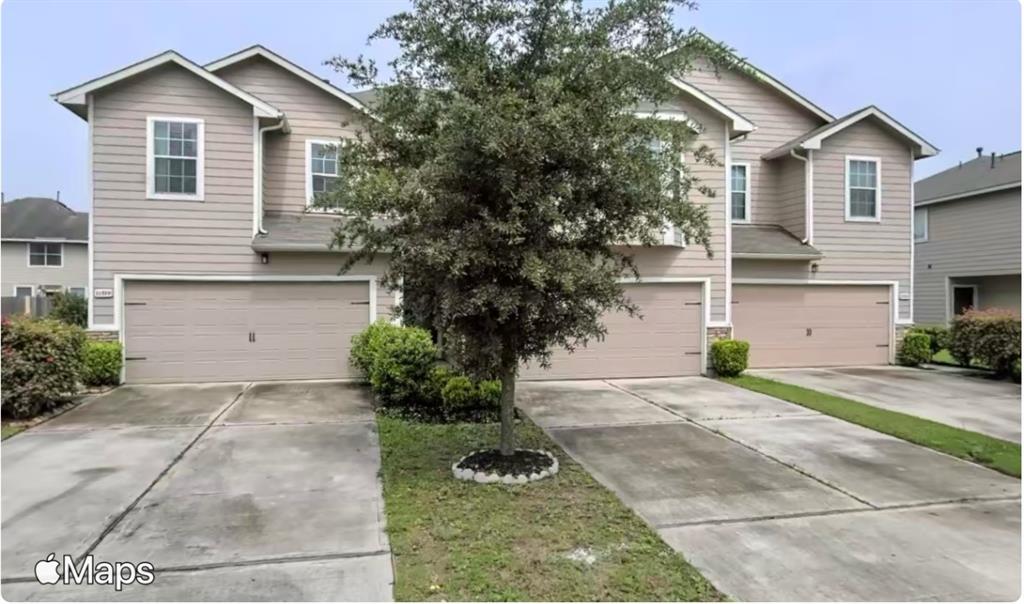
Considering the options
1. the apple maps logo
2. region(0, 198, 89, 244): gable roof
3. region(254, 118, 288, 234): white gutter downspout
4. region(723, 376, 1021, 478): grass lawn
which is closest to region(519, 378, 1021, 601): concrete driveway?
region(723, 376, 1021, 478): grass lawn

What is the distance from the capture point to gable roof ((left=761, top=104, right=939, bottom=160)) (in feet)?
44.2

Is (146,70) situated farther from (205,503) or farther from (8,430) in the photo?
A: (205,503)

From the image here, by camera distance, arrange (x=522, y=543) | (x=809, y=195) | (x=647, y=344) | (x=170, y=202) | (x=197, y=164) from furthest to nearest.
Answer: (x=809, y=195) < (x=647, y=344) < (x=197, y=164) < (x=170, y=202) < (x=522, y=543)

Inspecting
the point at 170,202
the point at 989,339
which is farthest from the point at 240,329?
the point at 989,339

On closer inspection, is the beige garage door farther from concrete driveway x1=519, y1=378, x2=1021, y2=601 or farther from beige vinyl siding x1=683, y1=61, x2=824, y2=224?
beige vinyl siding x1=683, y1=61, x2=824, y2=224

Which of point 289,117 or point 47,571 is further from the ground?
point 289,117

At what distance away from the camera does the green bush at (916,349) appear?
45.8ft

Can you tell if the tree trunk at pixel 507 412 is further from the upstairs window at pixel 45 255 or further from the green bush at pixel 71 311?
the upstairs window at pixel 45 255

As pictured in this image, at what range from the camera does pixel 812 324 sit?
13805 mm

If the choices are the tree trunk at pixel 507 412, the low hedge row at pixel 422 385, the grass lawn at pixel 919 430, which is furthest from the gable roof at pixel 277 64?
the grass lawn at pixel 919 430

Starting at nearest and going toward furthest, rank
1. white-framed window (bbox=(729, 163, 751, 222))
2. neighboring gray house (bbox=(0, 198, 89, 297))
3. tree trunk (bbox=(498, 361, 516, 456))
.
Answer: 1. tree trunk (bbox=(498, 361, 516, 456))
2. white-framed window (bbox=(729, 163, 751, 222))
3. neighboring gray house (bbox=(0, 198, 89, 297))

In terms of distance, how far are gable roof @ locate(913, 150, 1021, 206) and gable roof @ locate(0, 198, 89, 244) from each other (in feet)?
109

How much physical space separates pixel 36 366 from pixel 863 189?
15816 mm

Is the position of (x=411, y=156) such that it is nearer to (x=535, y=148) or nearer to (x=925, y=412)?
(x=535, y=148)
